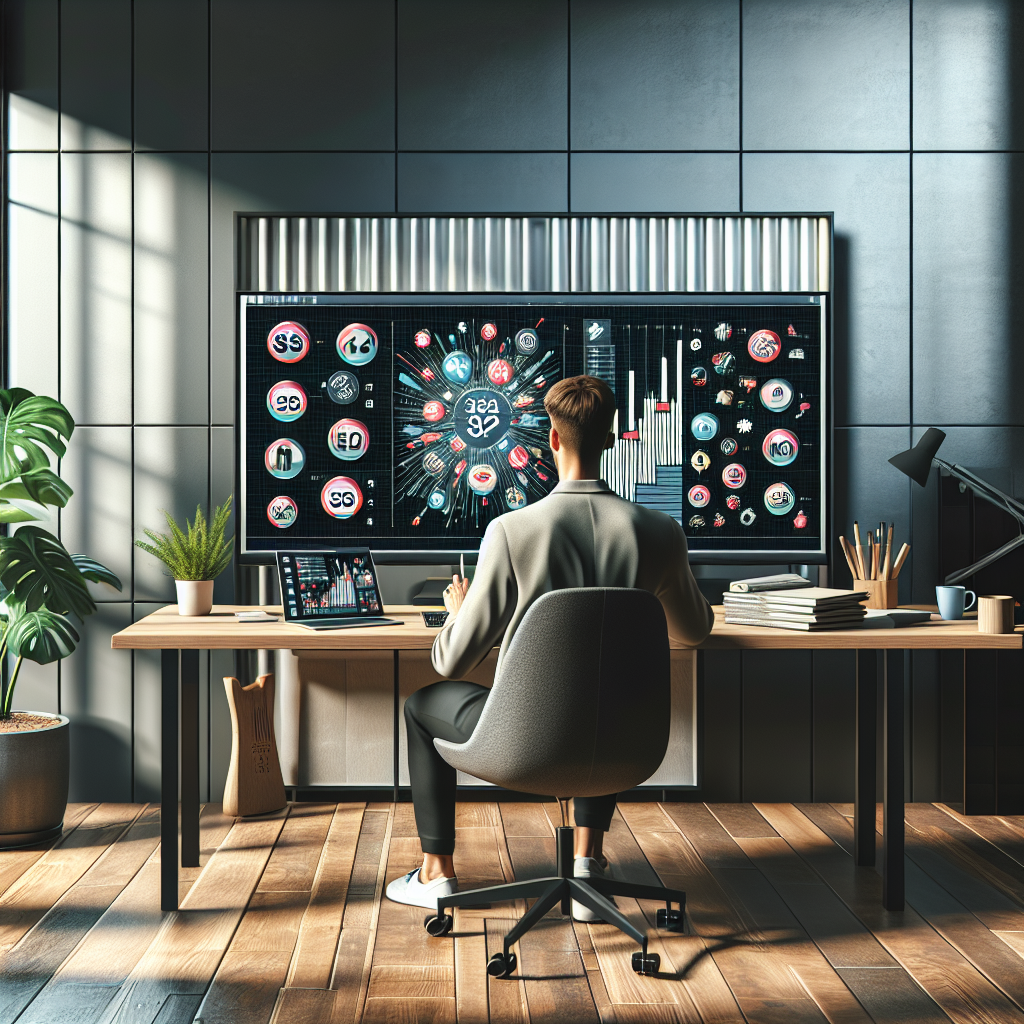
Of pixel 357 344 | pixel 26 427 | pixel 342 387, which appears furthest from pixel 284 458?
pixel 26 427

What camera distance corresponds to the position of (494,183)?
3.78 metres

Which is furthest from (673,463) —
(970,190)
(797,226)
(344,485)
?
(970,190)

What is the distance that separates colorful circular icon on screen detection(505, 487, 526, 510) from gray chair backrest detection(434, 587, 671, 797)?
5.16ft

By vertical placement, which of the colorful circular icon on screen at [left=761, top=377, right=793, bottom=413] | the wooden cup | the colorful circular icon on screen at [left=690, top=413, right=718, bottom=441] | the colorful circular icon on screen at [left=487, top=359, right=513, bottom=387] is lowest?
the wooden cup

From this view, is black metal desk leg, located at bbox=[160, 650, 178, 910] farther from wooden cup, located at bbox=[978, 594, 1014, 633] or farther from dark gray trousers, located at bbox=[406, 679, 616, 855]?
wooden cup, located at bbox=[978, 594, 1014, 633]

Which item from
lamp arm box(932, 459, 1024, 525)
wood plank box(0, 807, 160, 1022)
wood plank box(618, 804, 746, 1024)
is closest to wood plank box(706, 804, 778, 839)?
wood plank box(618, 804, 746, 1024)

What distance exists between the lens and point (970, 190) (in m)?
3.82

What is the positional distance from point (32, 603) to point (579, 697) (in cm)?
208

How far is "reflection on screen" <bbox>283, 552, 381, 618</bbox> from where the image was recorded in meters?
2.92

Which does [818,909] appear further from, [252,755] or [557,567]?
[252,755]

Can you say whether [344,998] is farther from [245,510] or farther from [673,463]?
[673,463]

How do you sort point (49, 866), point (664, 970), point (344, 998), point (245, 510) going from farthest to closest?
point (245, 510)
point (49, 866)
point (664, 970)
point (344, 998)

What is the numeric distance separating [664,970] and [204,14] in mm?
3710

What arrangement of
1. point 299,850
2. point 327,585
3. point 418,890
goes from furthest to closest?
point 299,850
point 327,585
point 418,890
